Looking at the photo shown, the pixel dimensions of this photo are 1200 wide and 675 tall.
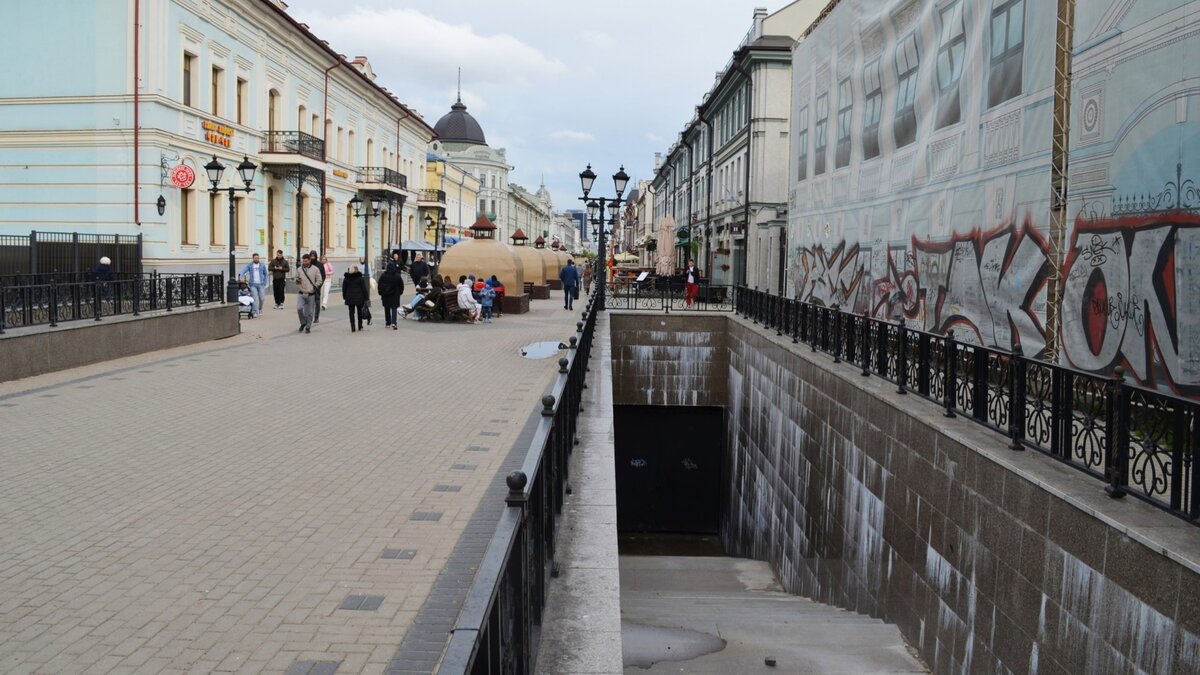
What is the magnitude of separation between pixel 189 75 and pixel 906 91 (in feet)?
67.2

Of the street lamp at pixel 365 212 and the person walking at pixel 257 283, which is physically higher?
the street lamp at pixel 365 212

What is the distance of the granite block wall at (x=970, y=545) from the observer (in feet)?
15.7

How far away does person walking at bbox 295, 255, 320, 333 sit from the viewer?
61.5 feet

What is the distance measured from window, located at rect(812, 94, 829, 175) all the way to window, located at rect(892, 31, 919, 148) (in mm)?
4540

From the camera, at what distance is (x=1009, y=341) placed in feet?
33.4

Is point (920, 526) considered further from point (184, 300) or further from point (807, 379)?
point (184, 300)

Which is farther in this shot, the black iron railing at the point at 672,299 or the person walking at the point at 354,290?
the black iron railing at the point at 672,299

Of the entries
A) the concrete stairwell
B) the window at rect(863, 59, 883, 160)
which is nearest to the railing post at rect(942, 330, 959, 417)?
the concrete stairwell

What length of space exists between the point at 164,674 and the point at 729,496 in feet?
56.9

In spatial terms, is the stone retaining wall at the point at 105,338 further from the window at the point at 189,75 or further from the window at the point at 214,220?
the window at the point at 189,75

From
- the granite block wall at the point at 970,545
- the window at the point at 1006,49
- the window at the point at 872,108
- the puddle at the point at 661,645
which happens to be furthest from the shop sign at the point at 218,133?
the puddle at the point at 661,645

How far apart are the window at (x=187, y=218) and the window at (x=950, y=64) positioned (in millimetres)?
20921

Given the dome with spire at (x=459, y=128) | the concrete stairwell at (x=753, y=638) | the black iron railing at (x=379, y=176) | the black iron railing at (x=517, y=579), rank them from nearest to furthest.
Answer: the black iron railing at (x=517, y=579)
the concrete stairwell at (x=753, y=638)
the black iron railing at (x=379, y=176)
the dome with spire at (x=459, y=128)

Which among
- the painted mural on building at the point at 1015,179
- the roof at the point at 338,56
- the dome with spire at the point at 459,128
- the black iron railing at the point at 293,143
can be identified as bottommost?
the painted mural on building at the point at 1015,179
